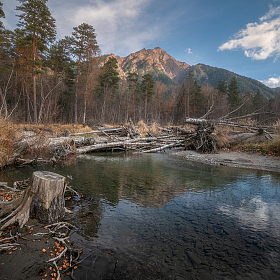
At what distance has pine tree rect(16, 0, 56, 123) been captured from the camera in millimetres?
19002

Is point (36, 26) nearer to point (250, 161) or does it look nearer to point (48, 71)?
point (48, 71)

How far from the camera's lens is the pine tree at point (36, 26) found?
1900 centimetres

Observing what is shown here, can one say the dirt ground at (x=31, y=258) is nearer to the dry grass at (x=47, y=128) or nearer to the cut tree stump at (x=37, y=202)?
the cut tree stump at (x=37, y=202)

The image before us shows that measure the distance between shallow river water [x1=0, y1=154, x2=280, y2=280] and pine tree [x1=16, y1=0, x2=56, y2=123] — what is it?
66.7ft

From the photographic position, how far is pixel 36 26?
763 inches

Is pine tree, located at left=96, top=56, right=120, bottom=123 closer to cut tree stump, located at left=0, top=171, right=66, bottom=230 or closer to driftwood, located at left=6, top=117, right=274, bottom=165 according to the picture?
driftwood, located at left=6, top=117, right=274, bottom=165

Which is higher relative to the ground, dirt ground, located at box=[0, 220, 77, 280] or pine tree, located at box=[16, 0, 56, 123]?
pine tree, located at box=[16, 0, 56, 123]

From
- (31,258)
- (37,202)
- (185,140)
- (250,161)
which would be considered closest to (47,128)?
(37,202)

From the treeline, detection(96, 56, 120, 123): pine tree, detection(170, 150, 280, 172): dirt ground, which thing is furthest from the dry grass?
detection(96, 56, 120, 123): pine tree

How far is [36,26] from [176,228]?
85.2ft

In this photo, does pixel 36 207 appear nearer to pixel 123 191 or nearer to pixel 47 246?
pixel 47 246

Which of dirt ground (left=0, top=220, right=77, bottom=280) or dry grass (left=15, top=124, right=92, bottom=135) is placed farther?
dry grass (left=15, top=124, right=92, bottom=135)

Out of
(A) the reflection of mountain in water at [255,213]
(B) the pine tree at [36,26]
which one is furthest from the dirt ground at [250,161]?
(B) the pine tree at [36,26]

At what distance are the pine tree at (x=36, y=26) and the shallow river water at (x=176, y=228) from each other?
66.7ft
